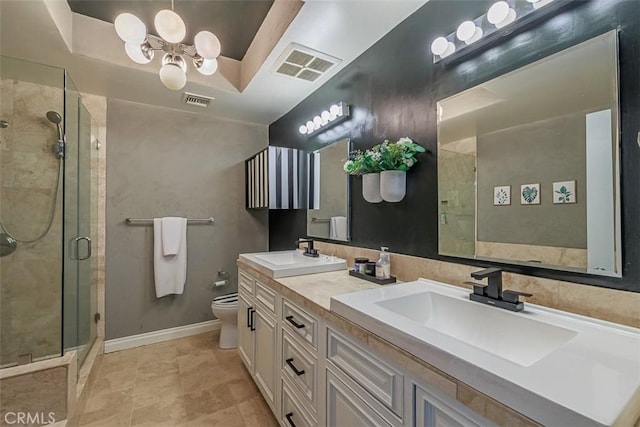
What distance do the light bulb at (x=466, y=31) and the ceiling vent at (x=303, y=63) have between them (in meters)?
0.92

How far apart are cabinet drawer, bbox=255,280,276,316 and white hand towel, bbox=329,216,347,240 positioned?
2.24ft

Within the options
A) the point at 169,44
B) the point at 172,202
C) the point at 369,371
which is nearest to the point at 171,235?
the point at 172,202

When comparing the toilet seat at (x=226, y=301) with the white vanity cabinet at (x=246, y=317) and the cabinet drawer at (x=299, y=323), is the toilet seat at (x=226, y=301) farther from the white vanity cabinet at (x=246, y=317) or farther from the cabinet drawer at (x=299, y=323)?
the cabinet drawer at (x=299, y=323)

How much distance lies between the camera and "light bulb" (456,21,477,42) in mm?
1225

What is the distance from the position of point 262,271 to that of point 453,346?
126 centimetres

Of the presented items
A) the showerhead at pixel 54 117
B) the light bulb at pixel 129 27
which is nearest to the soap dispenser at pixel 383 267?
the light bulb at pixel 129 27

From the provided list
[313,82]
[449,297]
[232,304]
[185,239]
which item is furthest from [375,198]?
[185,239]

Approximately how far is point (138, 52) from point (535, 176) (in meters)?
1.96

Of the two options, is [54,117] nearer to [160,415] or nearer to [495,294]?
[160,415]

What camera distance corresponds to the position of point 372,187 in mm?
1684

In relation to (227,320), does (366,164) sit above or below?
above

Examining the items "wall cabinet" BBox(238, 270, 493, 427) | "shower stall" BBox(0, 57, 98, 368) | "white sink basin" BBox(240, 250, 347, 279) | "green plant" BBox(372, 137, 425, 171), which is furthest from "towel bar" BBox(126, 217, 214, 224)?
"green plant" BBox(372, 137, 425, 171)

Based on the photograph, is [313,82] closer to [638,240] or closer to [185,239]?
[185,239]

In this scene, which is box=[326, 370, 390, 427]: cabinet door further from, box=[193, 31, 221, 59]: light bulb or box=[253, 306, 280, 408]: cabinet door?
box=[193, 31, 221, 59]: light bulb
